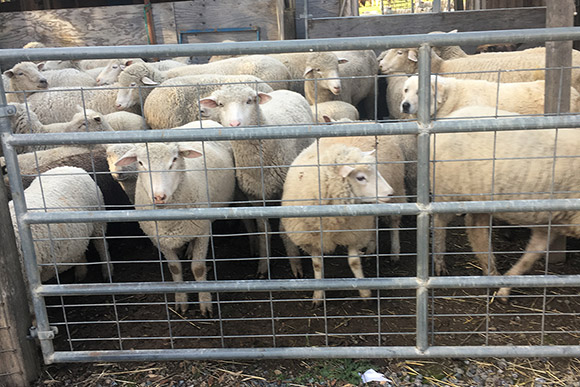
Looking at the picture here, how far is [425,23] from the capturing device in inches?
315

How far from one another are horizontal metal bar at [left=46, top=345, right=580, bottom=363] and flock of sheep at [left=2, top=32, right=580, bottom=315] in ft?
1.56

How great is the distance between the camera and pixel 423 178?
268cm

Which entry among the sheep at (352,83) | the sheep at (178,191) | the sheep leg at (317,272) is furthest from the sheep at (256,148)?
the sheep at (352,83)

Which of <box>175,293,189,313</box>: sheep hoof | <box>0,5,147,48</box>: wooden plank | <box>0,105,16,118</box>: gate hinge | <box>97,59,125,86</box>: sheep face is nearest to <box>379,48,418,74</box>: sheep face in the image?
<box>97,59,125,86</box>: sheep face

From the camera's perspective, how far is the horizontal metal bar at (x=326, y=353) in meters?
2.87

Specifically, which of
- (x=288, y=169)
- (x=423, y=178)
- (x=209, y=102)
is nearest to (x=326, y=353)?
(x=423, y=178)

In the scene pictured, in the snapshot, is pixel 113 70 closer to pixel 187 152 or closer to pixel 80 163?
pixel 80 163

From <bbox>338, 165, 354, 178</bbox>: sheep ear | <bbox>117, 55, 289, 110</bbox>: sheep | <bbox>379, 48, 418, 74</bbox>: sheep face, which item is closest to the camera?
<bbox>338, 165, 354, 178</bbox>: sheep ear

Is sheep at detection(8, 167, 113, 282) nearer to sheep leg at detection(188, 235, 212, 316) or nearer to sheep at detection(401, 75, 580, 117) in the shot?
sheep leg at detection(188, 235, 212, 316)

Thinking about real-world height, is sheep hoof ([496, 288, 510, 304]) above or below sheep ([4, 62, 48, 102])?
below

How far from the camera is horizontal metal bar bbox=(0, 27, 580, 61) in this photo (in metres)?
2.56

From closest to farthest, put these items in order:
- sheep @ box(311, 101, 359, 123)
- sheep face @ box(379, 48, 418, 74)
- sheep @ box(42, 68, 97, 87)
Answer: sheep @ box(311, 101, 359, 123) → sheep face @ box(379, 48, 418, 74) → sheep @ box(42, 68, 97, 87)

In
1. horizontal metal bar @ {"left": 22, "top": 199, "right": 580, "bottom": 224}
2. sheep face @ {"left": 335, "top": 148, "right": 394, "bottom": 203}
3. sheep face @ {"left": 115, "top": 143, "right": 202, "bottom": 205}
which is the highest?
sheep face @ {"left": 115, "top": 143, "right": 202, "bottom": 205}

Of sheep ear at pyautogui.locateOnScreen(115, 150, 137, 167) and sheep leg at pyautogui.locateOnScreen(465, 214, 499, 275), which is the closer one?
sheep ear at pyautogui.locateOnScreen(115, 150, 137, 167)
